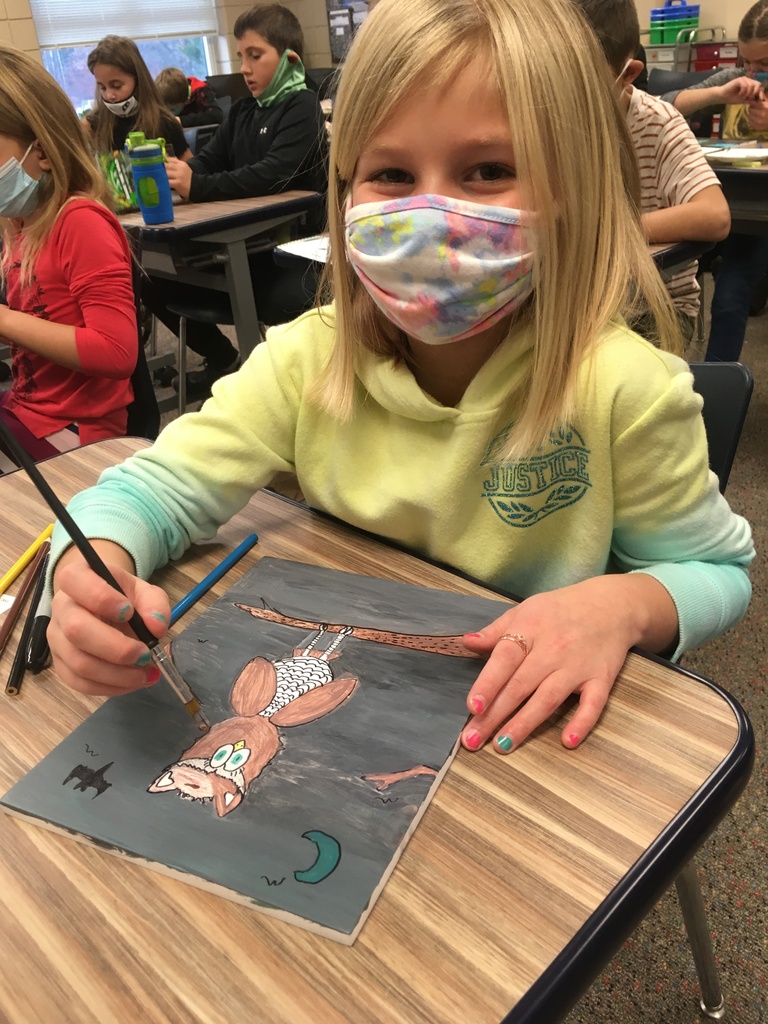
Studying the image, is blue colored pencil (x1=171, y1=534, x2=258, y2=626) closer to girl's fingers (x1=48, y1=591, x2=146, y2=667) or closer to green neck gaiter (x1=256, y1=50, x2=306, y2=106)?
girl's fingers (x1=48, y1=591, x2=146, y2=667)

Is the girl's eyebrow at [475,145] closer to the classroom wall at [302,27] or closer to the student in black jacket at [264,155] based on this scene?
the student in black jacket at [264,155]

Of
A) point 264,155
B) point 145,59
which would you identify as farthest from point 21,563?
point 145,59

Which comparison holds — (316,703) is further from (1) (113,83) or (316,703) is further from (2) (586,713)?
(1) (113,83)

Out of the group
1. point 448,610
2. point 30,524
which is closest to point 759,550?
point 448,610

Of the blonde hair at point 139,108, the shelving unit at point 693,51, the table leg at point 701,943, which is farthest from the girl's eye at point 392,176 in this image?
the shelving unit at point 693,51

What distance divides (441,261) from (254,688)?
1.25ft

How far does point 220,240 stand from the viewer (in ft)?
7.38

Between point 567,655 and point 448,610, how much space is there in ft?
0.40

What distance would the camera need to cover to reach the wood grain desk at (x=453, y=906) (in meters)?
0.38

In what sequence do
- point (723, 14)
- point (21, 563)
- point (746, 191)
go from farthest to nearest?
1. point (723, 14)
2. point (746, 191)
3. point (21, 563)

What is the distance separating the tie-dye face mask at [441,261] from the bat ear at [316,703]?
1.08 feet

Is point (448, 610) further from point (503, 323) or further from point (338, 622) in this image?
point (503, 323)

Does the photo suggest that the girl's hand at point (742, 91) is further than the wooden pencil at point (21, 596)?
Yes

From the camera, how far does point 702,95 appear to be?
2.63 metres
